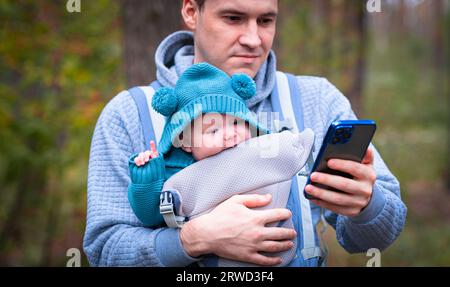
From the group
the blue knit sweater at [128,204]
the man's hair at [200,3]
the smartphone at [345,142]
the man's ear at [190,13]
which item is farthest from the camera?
the man's ear at [190,13]

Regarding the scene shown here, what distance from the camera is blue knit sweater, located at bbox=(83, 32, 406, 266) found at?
2.03 metres

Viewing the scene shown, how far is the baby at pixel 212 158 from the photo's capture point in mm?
1940

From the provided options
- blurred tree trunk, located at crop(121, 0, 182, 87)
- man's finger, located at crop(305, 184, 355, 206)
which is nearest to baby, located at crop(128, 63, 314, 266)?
man's finger, located at crop(305, 184, 355, 206)

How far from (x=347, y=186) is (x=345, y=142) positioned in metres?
0.18

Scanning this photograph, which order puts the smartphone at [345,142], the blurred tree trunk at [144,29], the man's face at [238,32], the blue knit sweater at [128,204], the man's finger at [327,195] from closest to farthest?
the smartphone at [345,142] < the man's finger at [327,195] < the blue knit sweater at [128,204] < the man's face at [238,32] < the blurred tree trunk at [144,29]

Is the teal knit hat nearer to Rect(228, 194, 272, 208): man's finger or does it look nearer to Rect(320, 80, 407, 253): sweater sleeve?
Rect(228, 194, 272, 208): man's finger

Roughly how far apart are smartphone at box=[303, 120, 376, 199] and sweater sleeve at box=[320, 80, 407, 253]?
0.23 meters

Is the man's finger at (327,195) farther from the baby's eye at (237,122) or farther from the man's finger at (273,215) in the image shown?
the baby's eye at (237,122)

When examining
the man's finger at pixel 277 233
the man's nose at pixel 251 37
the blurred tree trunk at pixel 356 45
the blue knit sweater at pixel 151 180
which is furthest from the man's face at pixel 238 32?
the blurred tree trunk at pixel 356 45

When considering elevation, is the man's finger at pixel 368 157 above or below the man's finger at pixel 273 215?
above
